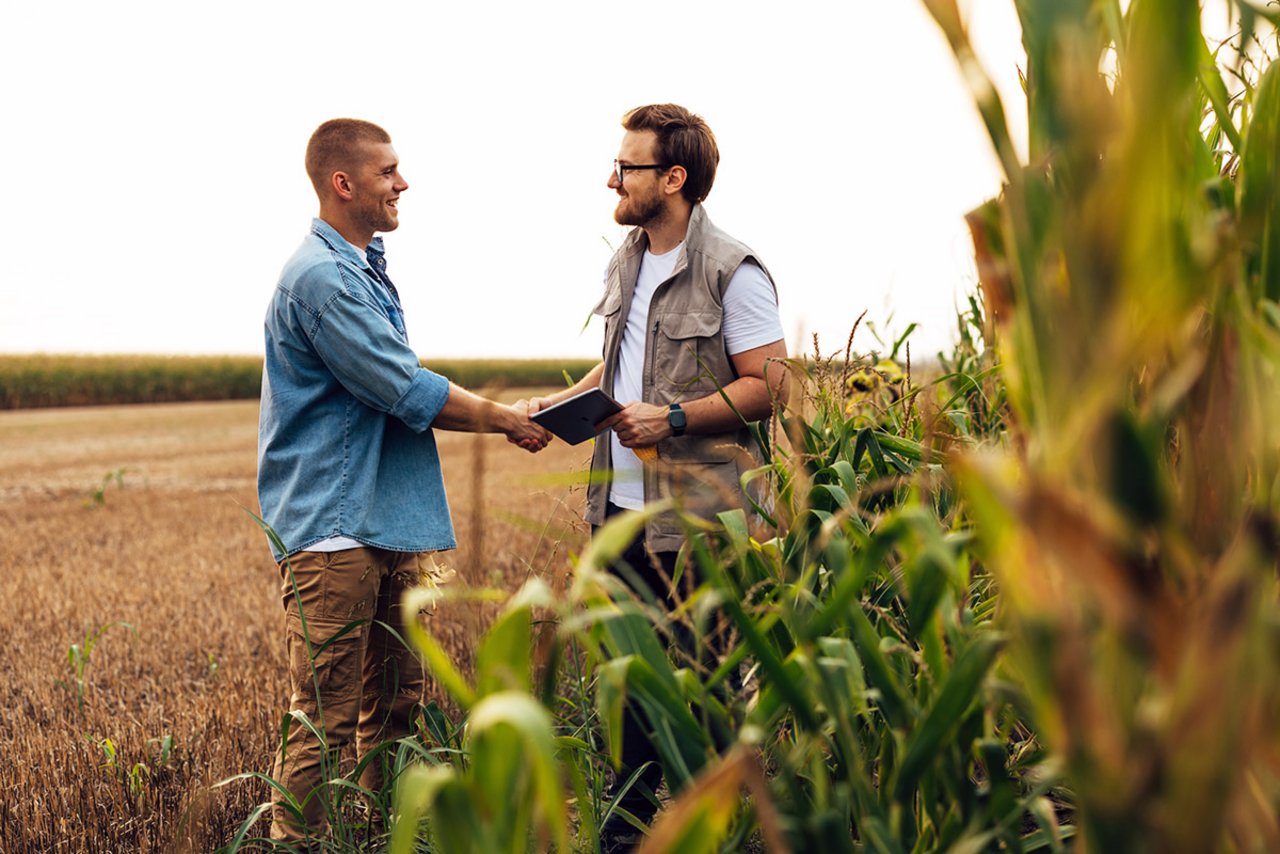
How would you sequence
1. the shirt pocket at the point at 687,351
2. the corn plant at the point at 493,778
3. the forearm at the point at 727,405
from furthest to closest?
the shirt pocket at the point at 687,351, the forearm at the point at 727,405, the corn plant at the point at 493,778

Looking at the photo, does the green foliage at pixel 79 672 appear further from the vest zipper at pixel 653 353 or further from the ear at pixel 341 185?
the vest zipper at pixel 653 353

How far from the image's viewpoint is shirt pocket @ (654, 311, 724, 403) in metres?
2.94

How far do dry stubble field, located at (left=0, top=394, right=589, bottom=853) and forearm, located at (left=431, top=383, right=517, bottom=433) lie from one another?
253 mm

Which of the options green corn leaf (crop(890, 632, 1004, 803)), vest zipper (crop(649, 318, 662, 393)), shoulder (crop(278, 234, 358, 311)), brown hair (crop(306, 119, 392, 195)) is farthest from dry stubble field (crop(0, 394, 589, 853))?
brown hair (crop(306, 119, 392, 195))

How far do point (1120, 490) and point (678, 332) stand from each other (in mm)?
2365

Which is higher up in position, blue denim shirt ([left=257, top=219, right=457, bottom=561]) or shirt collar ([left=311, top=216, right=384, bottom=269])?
shirt collar ([left=311, top=216, right=384, bottom=269])

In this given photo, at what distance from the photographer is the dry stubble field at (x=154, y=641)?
8.78ft

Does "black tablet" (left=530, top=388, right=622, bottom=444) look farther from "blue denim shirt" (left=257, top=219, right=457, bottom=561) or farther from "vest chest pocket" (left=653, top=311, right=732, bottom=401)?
"blue denim shirt" (left=257, top=219, right=457, bottom=561)

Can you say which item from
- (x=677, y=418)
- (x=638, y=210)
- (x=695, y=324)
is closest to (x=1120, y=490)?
(x=677, y=418)

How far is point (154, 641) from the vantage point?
15.5 ft

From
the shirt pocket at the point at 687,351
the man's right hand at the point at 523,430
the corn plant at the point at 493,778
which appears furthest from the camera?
the man's right hand at the point at 523,430

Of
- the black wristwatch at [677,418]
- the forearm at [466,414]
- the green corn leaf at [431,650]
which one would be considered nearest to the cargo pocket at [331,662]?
the forearm at [466,414]

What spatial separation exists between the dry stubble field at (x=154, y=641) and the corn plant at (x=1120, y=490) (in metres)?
0.58

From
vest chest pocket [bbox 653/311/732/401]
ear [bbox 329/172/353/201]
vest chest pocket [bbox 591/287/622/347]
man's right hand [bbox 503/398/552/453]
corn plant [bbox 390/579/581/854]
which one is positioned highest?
ear [bbox 329/172/353/201]
